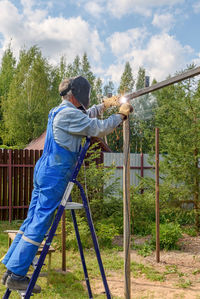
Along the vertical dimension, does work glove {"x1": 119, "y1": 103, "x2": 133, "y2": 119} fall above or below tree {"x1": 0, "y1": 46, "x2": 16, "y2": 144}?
below

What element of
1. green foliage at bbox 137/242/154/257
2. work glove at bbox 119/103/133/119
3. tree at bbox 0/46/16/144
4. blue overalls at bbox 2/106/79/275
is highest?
tree at bbox 0/46/16/144

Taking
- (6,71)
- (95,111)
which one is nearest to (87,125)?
(95,111)

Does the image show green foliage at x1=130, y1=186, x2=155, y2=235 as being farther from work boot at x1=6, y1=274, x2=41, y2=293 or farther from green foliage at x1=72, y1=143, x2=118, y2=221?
work boot at x1=6, y1=274, x2=41, y2=293

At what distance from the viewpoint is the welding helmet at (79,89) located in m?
3.01

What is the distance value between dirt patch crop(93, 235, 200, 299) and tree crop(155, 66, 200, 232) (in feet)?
5.33

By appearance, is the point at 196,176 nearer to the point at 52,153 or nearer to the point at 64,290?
the point at 64,290

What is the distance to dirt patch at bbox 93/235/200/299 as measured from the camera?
4402 millimetres

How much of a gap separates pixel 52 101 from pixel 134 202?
15.4m

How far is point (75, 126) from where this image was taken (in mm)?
2801

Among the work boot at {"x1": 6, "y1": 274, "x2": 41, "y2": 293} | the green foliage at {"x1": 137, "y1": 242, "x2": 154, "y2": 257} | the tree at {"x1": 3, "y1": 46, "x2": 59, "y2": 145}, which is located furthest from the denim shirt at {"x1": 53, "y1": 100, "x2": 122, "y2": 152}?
the tree at {"x1": 3, "y1": 46, "x2": 59, "y2": 145}

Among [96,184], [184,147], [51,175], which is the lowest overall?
[96,184]

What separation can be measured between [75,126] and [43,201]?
0.69 m

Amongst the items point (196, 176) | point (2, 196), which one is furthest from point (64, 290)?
point (2, 196)

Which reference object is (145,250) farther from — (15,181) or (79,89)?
(15,181)
